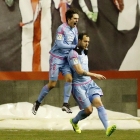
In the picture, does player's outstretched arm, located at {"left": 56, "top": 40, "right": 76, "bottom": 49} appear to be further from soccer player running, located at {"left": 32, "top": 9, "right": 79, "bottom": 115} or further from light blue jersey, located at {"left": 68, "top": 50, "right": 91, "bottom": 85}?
light blue jersey, located at {"left": 68, "top": 50, "right": 91, "bottom": 85}

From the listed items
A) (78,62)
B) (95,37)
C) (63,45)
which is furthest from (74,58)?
(95,37)

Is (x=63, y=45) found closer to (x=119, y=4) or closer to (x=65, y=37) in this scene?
(x=65, y=37)

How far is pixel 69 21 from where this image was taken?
9359 millimetres

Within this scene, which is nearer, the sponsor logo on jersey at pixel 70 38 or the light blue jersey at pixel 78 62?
the light blue jersey at pixel 78 62

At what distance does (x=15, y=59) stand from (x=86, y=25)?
2335 mm

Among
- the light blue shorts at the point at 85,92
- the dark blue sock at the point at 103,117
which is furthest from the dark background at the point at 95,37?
the dark blue sock at the point at 103,117

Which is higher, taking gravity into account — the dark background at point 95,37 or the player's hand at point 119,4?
the player's hand at point 119,4

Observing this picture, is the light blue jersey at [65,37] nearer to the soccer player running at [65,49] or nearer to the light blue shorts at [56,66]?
the soccer player running at [65,49]

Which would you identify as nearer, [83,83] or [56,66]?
[83,83]

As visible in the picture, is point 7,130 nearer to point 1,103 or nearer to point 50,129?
point 50,129

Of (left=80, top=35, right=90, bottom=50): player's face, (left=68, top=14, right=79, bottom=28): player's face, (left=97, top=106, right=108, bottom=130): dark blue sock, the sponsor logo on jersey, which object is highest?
(left=68, top=14, right=79, bottom=28): player's face

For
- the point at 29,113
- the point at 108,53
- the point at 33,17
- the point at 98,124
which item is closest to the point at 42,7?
the point at 33,17

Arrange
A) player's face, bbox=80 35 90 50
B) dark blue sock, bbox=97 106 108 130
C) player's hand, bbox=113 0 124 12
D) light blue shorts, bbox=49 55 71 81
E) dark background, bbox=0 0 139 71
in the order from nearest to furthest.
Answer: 1. dark blue sock, bbox=97 106 108 130
2. player's face, bbox=80 35 90 50
3. light blue shorts, bbox=49 55 71 81
4. dark background, bbox=0 0 139 71
5. player's hand, bbox=113 0 124 12

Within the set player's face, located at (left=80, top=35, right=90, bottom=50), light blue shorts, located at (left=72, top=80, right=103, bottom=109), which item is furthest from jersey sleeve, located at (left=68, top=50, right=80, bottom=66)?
light blue shorts, located at (left=72, top=80, right=103, bottom=109)
